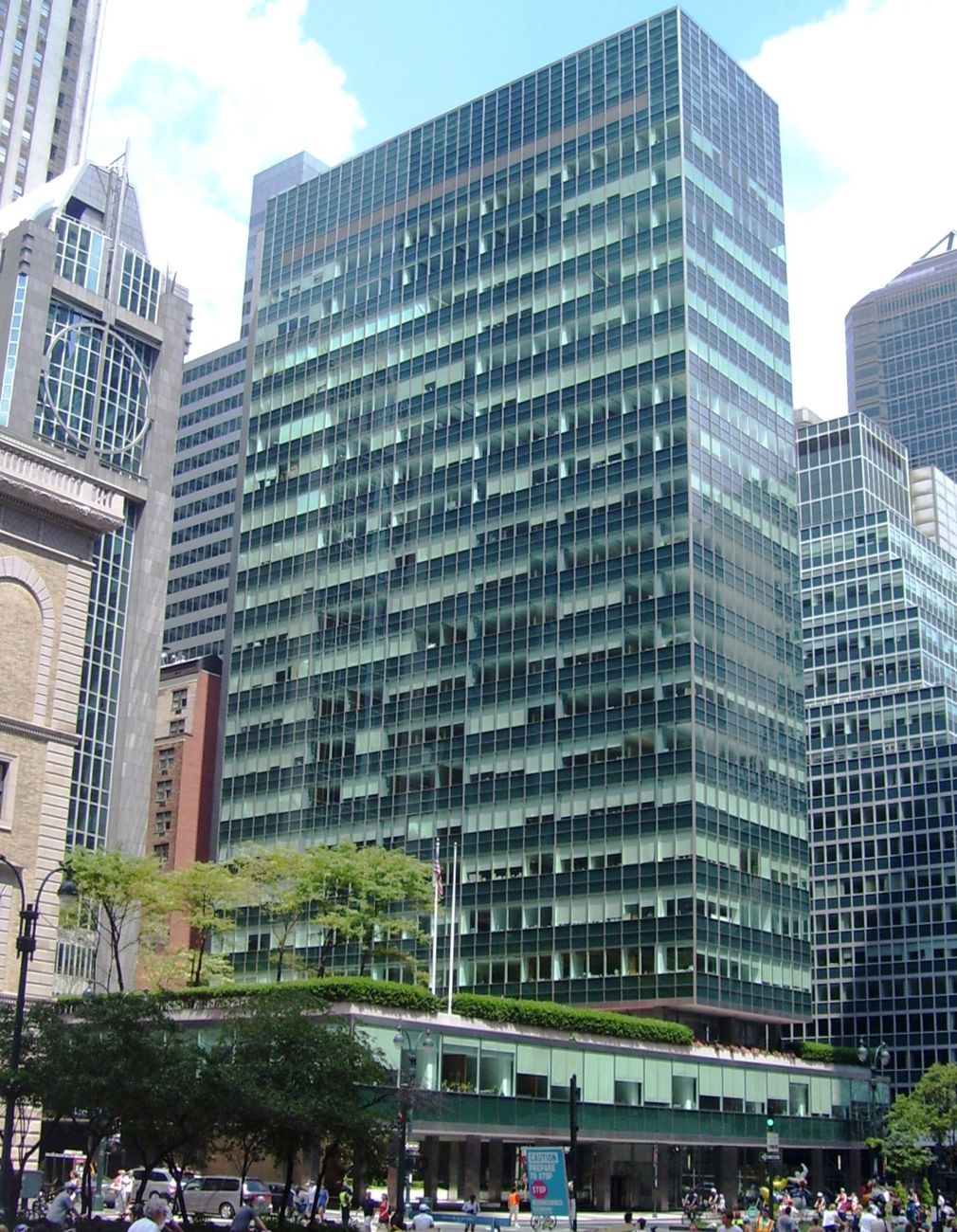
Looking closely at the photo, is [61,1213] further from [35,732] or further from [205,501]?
[205,501]

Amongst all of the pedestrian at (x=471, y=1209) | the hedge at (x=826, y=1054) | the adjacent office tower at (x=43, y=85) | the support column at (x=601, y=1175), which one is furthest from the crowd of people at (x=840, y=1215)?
the adjacent office tower at (x=43, y=85)

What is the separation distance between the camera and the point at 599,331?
115 metres

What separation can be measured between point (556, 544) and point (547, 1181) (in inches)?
2887

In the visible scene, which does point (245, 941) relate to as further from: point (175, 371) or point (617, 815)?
point (175, 371)

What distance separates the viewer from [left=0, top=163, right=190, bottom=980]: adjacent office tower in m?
128

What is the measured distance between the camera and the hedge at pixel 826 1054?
106m

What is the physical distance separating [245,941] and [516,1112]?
44815mm

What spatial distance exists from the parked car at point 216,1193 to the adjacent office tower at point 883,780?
111 meters

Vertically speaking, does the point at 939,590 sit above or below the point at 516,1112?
above

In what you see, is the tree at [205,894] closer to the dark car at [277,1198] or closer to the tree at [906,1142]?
the dark car at [277,1198]

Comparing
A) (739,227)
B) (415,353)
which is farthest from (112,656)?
(739,227)

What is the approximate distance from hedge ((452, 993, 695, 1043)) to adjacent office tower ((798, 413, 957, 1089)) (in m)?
72.5

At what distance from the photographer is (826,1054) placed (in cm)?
10750

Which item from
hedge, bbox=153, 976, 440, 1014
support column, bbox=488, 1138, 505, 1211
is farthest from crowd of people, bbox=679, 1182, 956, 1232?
hedge, bbox=153, 976, 440, 1014
